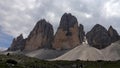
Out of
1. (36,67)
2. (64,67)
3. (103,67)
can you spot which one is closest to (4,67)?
(36,67)

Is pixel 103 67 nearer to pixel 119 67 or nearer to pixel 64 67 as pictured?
pixel 119 67

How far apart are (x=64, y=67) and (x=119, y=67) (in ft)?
146

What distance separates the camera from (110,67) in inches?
4006

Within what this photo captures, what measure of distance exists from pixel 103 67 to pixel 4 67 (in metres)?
39.5

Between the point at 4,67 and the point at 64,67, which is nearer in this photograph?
the point at 4,67

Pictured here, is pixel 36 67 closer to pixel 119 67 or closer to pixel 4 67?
pixel 4 67

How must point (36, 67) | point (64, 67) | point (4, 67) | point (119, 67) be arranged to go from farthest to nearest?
point (64, 67), point (36, 67), point (119, 67), point (4, 67)

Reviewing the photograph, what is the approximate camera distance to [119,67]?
99250 mm

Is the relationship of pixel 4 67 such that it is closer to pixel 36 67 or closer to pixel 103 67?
pixel 36 67

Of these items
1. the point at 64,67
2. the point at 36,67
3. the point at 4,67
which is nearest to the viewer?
the point at 4,67

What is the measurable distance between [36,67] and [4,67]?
995 inches

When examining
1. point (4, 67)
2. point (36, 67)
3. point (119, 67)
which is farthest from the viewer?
point (36, 67)

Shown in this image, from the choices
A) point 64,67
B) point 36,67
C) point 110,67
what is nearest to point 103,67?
point 110,67

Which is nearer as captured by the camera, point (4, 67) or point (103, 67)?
point (4, 67)
